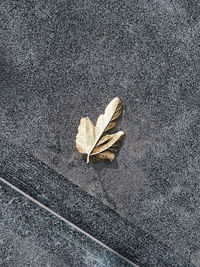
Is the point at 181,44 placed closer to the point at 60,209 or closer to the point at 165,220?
the point at 165,220

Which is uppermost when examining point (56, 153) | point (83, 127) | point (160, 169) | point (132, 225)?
point (83, 127)

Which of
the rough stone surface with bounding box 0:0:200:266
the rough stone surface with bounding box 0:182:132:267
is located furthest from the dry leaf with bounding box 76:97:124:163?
the rough stone surface with bounding box 0:182:132:267

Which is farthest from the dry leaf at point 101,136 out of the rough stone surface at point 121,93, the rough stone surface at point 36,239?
the rough stone surface at point 36,239

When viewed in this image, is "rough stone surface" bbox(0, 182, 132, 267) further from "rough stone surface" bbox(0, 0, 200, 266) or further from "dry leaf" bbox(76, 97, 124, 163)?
"dry leaf" bbox(76, 97, 124, 163)

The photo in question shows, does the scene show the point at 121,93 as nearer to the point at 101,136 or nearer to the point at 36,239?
the point at 101,136

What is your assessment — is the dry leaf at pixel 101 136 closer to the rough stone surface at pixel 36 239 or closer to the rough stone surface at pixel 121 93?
the rough stone surface at pixel 121 93

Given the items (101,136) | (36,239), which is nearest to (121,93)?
(101,136)

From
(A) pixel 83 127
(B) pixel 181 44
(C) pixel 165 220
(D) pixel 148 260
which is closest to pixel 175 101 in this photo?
(B) pixel 181 44
